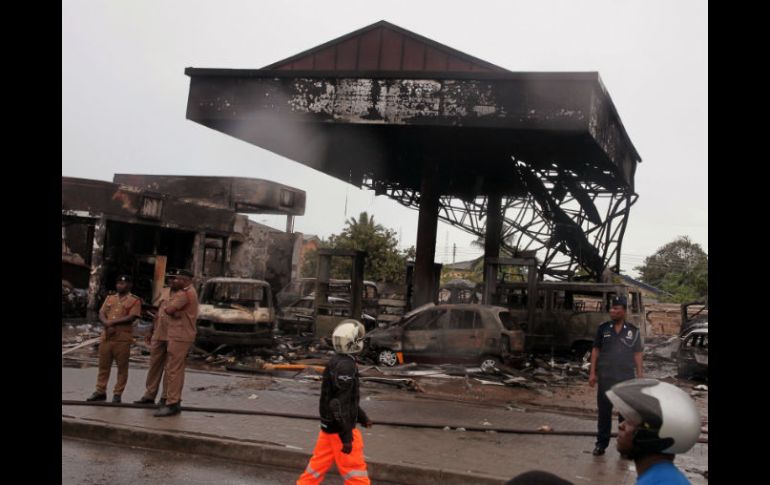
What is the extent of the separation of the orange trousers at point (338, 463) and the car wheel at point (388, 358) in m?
10.2

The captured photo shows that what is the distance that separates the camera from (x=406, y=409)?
9781 mm

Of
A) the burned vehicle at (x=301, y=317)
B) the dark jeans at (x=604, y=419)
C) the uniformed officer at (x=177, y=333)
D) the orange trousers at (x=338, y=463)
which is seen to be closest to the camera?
the orange trousers at (x=338, y=463)

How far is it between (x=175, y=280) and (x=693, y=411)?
678cm

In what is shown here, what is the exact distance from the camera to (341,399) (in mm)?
4695

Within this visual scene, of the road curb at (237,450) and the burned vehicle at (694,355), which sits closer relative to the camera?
the road curb at (237,450)

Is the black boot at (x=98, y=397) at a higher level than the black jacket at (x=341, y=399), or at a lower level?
lower

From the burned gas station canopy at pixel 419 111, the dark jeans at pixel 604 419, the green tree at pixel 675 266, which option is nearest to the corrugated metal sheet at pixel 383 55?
the burned gas station canopy at pixel 419 111

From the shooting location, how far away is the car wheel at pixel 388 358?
581 inches

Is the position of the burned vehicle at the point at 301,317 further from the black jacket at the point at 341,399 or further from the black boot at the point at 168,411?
the black jacket at the point at 341,399

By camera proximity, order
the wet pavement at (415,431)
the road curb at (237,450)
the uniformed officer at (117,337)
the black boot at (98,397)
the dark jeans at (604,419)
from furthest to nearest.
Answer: the black boot at (98,397)
the uniformed officer at (117,337)
the dark jeans at (604,419)
the wet pavement at (415,431)
the road curb at (237,450)

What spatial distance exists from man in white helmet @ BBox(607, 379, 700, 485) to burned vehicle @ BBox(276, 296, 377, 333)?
17477mm

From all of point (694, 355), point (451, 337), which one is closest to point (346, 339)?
point (451, 337)
